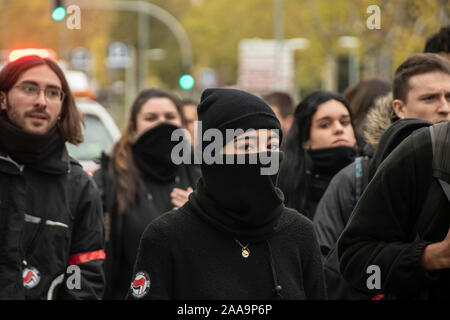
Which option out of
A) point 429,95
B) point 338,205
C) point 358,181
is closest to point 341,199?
point 338,205

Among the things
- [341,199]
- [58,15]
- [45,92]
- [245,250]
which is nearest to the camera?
[245,250]

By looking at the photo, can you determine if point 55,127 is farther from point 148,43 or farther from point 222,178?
point 148,43

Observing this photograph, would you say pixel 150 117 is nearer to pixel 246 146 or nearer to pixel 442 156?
pixel 246 146

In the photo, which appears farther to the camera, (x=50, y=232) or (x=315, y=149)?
(x=315, y=149)

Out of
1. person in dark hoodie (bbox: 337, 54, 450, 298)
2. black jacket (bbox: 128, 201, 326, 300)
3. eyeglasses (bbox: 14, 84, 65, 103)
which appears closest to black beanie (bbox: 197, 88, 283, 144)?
black jacket (bbox: 128, 201, 326, 300)

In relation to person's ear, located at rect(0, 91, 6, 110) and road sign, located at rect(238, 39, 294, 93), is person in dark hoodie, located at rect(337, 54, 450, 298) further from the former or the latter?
road sign, located at rect(238, 39, 294, 93)

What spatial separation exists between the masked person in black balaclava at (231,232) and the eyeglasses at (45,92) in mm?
1456

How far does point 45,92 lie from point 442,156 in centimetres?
226

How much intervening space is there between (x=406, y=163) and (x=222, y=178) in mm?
652

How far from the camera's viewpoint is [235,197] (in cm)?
325

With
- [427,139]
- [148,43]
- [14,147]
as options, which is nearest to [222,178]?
[427,139]

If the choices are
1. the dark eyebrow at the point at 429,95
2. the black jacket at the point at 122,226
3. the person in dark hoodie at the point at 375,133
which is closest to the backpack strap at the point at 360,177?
the person in dark hoodie at the point at 375,133

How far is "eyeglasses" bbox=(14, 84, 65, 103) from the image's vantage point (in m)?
4.54

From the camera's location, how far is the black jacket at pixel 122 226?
5.67 meters
